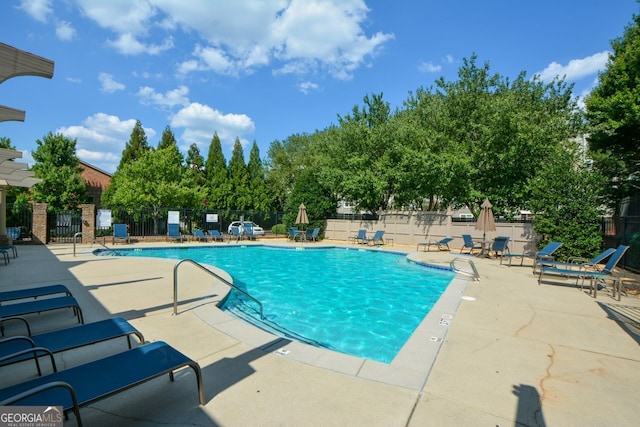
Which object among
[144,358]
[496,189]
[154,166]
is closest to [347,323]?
[144,358]

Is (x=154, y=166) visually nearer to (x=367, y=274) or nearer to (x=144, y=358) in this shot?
(x=367, y=274)

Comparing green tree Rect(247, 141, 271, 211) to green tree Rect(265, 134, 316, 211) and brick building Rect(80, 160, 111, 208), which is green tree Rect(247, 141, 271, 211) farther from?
brick building Rect(80, 160, 111, 208)

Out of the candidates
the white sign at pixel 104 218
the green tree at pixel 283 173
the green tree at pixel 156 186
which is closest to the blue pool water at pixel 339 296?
the white sign at pixel 104 218

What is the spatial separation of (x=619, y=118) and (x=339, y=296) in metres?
13.5

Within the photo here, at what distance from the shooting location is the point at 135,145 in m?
34.4

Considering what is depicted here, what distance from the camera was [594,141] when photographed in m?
14.2

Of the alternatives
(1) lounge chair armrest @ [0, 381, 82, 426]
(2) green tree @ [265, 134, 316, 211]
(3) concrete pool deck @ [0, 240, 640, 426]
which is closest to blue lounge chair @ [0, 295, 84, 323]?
(3) concrete pool deck @ [0, 240, 640, 426]

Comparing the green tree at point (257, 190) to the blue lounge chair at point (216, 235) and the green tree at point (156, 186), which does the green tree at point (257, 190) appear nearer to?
the green tree at point (156, 186)

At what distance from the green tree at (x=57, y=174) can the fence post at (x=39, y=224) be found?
650 cm

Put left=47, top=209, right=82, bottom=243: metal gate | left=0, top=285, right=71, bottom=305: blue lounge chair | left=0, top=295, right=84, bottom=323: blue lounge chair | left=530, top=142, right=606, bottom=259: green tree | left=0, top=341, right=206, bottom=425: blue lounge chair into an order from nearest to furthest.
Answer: left=0, top=341, right=206, bottom=425: blue lounge chair < left=0, top=295, right=84, bottom=323: blue lounge chair < left=0, top=285, right=71, bottom=305: blue lounge chair < left=530, top=142, right=606, bottom=259: green tree < left=47, top=209, right=82, bottom=243: metal gate

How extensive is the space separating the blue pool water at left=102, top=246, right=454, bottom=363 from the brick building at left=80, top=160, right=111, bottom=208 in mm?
20752

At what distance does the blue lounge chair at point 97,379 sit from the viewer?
2.11m

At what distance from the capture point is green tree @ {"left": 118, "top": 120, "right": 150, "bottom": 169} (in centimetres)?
3397

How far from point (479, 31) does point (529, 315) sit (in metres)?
14.3
